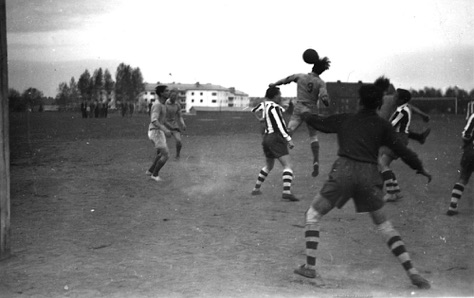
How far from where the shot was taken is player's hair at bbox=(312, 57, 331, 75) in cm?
743

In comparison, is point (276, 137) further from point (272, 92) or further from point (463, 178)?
point (463, 178)

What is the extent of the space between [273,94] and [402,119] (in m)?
1.83

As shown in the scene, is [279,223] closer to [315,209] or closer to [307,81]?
[315,209]

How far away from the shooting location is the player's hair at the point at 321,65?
24.4ft

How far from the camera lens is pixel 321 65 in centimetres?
747

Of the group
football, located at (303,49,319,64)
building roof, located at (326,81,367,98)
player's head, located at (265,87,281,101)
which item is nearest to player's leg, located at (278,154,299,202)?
player's head, located at (265,87,281,101)

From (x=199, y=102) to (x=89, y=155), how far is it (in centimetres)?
3643

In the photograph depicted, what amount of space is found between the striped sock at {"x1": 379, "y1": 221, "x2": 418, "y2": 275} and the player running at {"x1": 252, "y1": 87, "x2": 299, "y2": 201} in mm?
3271

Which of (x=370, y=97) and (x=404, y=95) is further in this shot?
(x=404, y=95)

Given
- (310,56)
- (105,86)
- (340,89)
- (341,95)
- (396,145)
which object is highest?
(105,86)

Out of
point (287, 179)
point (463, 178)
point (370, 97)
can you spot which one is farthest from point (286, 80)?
point (370, 97)

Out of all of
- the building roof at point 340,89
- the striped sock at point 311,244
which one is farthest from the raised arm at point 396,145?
the building roof at point 340,89

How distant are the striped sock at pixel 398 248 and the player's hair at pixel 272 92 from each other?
3658 millimetres

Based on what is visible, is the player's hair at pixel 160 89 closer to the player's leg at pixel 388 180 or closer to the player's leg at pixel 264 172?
the player's leg at pixel 264 172
